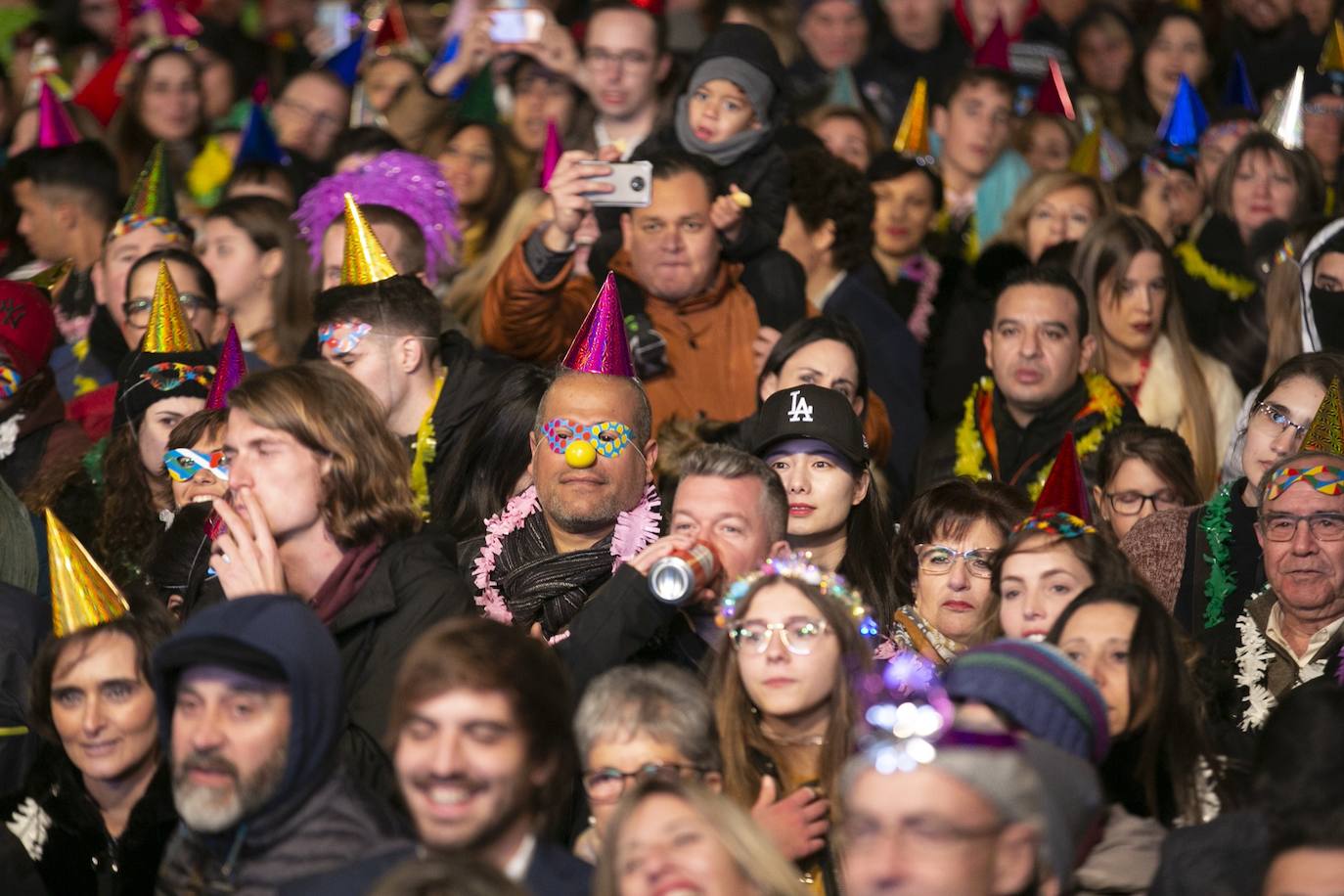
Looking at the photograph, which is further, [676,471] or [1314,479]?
[676,471]

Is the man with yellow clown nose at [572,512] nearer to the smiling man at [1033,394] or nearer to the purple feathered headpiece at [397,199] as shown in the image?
the smiling man at [1033,394]

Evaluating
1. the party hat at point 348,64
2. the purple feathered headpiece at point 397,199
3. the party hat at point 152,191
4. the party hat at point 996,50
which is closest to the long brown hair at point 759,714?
the purple feathered headpiece at point 397,199

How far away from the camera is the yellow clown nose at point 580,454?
6.10 metres

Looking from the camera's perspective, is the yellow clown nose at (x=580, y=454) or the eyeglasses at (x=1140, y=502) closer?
the yellow clown nose at (x=580, y=454)

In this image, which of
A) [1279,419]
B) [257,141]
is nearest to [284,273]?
[257,141]

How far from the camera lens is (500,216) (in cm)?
973

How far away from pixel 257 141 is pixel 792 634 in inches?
237

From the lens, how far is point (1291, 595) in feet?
19.7

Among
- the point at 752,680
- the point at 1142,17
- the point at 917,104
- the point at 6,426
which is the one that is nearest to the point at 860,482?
the point at 752,680

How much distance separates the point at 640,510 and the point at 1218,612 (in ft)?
5.63

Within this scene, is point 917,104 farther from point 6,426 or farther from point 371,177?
point 6,426

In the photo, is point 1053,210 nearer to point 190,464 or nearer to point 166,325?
point 166,325

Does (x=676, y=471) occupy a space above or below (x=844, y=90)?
below

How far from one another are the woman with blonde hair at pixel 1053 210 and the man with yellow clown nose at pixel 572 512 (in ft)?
10.2
